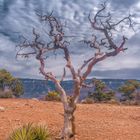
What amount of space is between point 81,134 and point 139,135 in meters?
2.74

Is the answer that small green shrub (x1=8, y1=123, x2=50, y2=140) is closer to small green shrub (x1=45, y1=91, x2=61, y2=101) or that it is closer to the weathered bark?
the weathered bark

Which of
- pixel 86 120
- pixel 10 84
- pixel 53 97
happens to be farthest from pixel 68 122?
pixel 10 84

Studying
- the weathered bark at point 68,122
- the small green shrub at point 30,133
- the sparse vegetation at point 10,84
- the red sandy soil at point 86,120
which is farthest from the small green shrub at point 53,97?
the small green shrub at point 30,133

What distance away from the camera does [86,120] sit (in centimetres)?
2394

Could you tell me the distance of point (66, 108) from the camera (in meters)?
18.2

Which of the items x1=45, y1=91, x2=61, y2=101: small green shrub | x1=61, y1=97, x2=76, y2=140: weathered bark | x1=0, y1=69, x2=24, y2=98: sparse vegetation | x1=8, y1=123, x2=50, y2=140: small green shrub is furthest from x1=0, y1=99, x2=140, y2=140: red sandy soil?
x1=0, y1=69, x2=24, y2=98: sparse vegetation

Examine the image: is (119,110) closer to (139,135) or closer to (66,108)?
(139,135)

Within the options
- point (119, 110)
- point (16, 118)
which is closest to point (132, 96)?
point (119, 110)

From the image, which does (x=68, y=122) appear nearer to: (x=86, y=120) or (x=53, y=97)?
(x=86, y=120)

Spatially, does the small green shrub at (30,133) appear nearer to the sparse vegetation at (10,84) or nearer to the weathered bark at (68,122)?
the weathered bark at (68,122)

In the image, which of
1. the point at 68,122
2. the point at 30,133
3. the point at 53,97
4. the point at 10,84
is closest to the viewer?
the point at 30,133

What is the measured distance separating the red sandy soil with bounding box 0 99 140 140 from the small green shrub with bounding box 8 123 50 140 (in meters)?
1.40

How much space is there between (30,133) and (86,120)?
730cm

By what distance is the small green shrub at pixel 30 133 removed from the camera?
16594 millimetres
